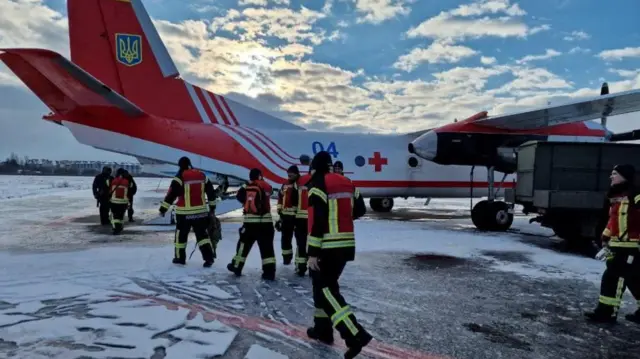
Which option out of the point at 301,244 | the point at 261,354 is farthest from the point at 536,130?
the point at 261,354

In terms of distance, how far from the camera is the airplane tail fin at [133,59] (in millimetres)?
13555

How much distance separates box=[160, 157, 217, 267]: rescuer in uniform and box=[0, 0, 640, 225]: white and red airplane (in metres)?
4.97

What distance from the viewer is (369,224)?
14305mm

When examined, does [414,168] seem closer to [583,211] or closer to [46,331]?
[583,211]

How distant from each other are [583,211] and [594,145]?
1.48 m

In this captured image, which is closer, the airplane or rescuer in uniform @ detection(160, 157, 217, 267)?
rescuer in uniform @ detection(160, 157, 217, 267)

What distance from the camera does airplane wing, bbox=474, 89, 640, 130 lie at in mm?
12062

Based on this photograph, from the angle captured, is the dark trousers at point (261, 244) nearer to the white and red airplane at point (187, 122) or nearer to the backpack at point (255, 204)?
the backpack at point (255, 204)

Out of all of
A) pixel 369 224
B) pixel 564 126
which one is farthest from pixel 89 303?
pixel 564 126

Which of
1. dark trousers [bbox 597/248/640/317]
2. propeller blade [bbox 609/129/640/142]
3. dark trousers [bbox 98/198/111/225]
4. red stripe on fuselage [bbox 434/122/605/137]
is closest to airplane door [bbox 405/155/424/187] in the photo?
red stripe on fuselage [bbox 434/122/605/137]

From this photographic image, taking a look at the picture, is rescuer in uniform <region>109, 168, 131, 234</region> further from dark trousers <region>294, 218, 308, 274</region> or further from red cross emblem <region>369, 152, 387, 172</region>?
red cross emblem <region>369, 152, 387, 172</region>

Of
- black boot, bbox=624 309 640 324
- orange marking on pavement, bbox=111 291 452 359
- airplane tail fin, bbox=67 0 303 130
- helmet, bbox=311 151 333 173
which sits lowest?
orange marking on pavement, bbox=111 291 452 359

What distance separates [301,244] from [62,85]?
776 centimetres

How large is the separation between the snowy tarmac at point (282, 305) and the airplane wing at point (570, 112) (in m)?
4.75
